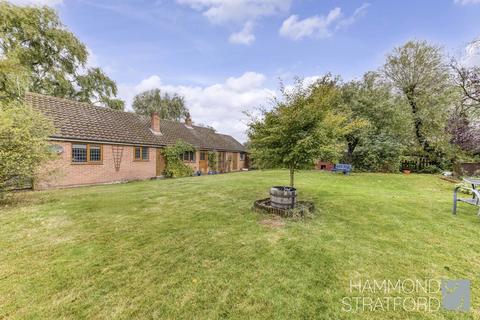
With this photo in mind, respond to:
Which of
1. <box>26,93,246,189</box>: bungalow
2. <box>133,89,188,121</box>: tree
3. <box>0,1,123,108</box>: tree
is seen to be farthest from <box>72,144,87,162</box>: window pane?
<box>133,89,188,121</box>: tree

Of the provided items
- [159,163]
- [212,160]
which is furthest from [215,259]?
[212,160]

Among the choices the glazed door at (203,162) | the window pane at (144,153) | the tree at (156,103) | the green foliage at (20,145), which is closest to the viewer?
the green foliage at (20,145)

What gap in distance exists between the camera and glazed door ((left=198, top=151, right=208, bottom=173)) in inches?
782

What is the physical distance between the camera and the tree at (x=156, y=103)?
3495 cm

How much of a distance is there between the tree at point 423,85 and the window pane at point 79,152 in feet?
79.9

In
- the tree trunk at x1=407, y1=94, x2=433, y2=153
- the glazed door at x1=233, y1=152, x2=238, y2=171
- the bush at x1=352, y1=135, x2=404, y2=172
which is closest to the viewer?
the bush at x1=352, y1=135, x2=404, y2=172

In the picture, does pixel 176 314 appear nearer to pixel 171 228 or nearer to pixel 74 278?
pixel 74 278

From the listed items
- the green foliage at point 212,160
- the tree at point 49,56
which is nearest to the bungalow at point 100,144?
the green foliage at point 212,160

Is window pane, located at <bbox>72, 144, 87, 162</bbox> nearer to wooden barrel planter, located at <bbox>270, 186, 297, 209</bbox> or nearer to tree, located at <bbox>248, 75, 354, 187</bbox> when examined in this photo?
tree, located at <bbox>248, 75, 354, 187</bbox>

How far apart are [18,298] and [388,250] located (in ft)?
18.3

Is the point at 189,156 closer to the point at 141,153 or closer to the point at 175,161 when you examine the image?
the point at 175,161

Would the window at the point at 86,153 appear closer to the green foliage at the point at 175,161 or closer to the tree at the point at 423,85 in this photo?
the green foliage at the point at 175,161

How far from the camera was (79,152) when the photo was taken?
458 inches

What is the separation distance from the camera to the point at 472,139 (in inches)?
439
